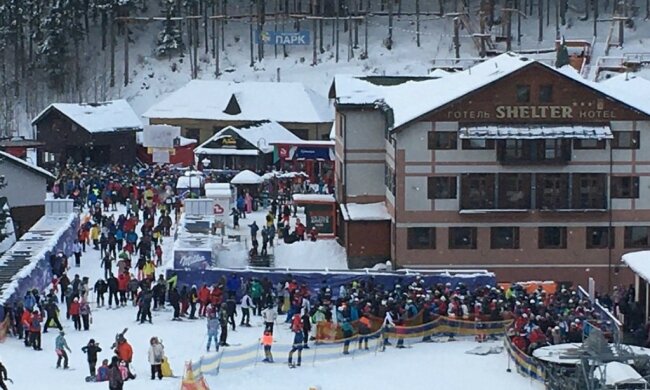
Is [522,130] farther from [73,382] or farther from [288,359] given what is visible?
[73,382]

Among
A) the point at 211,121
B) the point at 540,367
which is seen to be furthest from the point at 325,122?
the point at 540,367

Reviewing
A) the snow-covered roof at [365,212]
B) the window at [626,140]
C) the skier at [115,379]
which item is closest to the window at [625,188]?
the window at [626,140]

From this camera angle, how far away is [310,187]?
58.7 metres

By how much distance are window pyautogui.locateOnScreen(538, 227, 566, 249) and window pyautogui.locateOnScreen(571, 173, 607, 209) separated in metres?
0.99

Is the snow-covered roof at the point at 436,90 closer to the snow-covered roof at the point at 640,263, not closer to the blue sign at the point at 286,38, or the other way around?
the snow-covered roof at the point at 640,263

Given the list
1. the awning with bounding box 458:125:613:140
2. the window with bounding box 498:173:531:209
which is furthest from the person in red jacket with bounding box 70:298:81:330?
the window with bounding box 498:173:531:209

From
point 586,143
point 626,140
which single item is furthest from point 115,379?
point 626,140

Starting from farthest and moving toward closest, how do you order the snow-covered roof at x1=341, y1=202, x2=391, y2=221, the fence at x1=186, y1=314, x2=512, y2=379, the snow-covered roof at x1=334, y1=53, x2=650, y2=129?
the snow-covered roof at x1=341, y1=202, x2=391, y2=221 → the snow-covered roof at x1=334, y1=53, x2=650, y2=129 → the fence at x1=186, y1=314, x2=512, y2=379

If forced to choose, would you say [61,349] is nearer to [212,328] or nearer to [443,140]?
[212,328]

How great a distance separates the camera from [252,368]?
104 ft

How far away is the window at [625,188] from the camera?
4712 cm

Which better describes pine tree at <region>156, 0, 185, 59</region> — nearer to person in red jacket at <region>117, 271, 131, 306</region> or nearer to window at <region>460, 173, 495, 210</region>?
window at <region>460, 173, 495, 210</region>

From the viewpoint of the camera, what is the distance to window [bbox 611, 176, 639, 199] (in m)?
47.1

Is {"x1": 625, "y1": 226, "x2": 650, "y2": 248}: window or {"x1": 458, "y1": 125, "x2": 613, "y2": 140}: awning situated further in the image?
{"x1": 625, "y1": 226, "x2": 650, "y2": 248}: window
